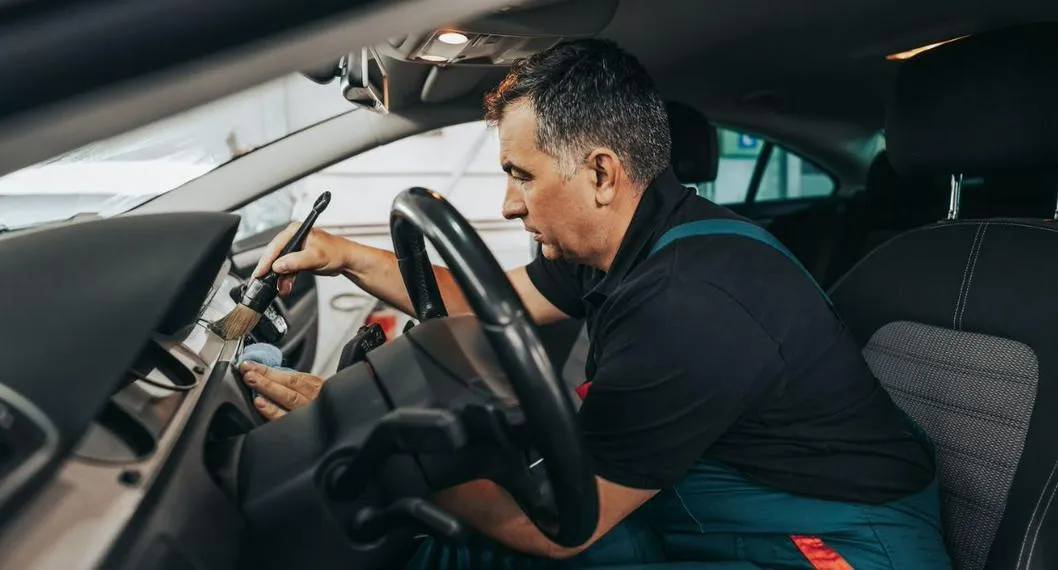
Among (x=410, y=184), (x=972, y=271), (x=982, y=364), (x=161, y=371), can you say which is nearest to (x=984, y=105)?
(x=972, y=271)

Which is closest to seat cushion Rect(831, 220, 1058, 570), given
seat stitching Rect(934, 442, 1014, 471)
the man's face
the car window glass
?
seat stitching Rect(934, 442, 1014, 471)

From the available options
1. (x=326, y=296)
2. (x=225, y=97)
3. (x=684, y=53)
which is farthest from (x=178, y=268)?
(x=326, y=296)

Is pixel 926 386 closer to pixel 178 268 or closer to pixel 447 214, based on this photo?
pixel 447 214

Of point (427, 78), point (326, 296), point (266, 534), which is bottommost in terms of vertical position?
point (326, 296)

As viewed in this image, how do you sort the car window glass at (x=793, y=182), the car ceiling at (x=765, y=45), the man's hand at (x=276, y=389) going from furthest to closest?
the car window glass at (x=793, y=182) < the car ceiling at (x=765, y=45) < the man's hand at (x=276, y=389)

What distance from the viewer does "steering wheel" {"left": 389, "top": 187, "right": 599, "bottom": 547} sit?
24.5 inches

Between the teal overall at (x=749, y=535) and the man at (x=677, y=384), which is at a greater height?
the man at (x=677, y=384)

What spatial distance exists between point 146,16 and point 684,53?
175 centimetres

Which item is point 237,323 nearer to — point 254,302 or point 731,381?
point 254,302

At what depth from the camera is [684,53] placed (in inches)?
83.5

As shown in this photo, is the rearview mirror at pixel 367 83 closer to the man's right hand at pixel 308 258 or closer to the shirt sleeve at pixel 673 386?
the man's right hand at pixel 308 258

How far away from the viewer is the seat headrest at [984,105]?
4.55 feet

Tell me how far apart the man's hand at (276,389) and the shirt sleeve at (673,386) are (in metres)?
0.32

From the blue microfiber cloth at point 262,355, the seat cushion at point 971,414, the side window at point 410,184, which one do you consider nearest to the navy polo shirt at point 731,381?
the seat cushion at point 971,414
